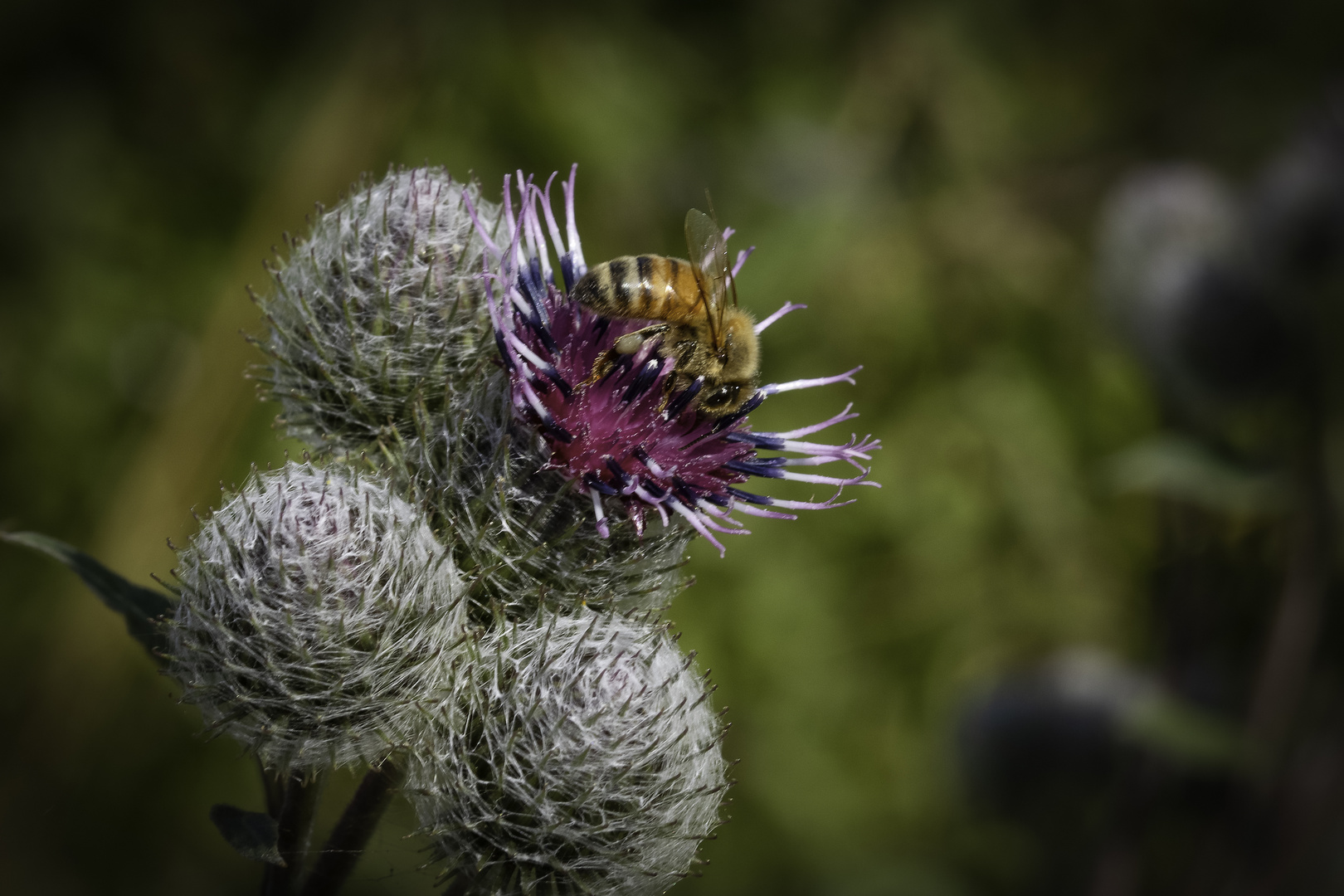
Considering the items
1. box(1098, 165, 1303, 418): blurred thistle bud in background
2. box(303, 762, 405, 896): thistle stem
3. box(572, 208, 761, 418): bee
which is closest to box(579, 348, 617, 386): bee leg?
box(572, 208, 761, 418): bee

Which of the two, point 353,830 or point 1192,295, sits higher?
point 1192,295

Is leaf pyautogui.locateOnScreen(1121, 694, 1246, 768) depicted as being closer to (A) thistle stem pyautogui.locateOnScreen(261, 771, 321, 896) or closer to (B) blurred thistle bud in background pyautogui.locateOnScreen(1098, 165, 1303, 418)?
(B) blurred thistle bud in background pyautogui.locateOnScreen(1098, 165, 1303, 418)

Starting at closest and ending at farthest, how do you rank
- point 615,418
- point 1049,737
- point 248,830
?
point 248,830 < point 615,418 < point 1049,737

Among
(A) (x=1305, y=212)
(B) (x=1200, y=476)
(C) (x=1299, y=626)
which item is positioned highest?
(A) (x=1305, y=212)

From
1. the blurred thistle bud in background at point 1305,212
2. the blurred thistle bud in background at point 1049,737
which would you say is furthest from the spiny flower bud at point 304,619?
the blurred thistle bud in background at point 1305,212

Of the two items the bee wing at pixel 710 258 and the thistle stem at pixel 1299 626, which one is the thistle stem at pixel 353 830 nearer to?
the bee wing at pixel 710 258

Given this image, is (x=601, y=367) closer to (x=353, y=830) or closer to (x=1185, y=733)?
(x=353, y=830)

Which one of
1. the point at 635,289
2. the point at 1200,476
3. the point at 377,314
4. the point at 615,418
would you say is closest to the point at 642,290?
the point at 635,289
